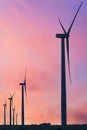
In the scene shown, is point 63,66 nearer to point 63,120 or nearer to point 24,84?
point 63,120

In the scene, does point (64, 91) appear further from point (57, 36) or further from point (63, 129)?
point (57, 36)

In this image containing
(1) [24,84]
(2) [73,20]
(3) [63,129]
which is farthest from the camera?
(1) [24,84]

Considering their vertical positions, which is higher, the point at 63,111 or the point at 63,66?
the point at 63,66

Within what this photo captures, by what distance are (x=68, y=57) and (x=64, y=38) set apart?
5.85 m

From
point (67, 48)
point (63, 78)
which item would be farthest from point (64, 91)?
point (67, 48)

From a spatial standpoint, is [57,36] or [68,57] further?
[57,36]

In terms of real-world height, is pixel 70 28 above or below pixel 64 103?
above

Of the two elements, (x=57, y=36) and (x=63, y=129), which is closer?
(x=63, y=129)

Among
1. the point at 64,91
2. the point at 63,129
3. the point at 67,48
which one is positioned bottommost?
the point at 63,129

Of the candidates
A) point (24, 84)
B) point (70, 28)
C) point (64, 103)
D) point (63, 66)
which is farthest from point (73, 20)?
point (24, 84)

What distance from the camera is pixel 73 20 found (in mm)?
87438

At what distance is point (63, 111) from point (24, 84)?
58.7 m

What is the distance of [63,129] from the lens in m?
81.1

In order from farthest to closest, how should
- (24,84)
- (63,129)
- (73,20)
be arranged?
(24,84) → (73,20) → (63,129)
